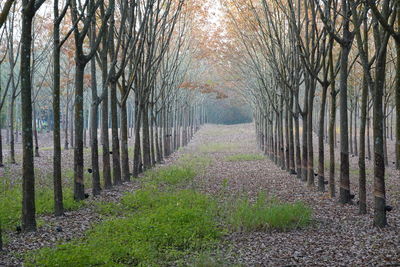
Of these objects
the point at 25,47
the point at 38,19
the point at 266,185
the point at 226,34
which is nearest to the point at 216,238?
the point at 25,47

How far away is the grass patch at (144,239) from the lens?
6730mm

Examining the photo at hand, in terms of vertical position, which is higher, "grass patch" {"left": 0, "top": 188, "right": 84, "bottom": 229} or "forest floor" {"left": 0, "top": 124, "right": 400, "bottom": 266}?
"grass patch" {"left": 0, "top": 188, "right": 84, "bottom": 229}

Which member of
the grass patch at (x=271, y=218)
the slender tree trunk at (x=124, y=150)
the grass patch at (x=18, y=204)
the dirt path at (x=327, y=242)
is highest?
the slender tree trunk at (x=124, y=150)

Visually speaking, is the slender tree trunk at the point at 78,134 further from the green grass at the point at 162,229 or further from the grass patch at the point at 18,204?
the green grass at the point at 162,229

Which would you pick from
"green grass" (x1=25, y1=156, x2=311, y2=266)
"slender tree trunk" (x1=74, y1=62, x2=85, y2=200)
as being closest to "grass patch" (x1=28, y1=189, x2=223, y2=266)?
"green grass" (x1=25, y1=156, x2=311, y2=266)

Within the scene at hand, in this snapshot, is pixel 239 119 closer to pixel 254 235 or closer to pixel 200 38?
pixel 200 38

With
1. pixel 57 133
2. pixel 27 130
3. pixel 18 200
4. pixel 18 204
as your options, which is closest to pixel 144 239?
pixel 27 130

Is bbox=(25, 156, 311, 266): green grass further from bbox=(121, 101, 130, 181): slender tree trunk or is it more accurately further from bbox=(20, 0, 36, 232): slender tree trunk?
bbox=(121, 101, 130, 181): slender tree trunk

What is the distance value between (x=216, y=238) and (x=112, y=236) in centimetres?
190

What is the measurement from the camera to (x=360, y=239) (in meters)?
8.12

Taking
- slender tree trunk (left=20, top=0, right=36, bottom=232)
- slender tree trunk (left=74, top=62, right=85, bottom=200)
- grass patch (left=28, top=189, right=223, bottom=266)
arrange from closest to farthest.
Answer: grass patch (left=28, top=189, right=223, bottom=266) < slender tree trunk (left=20, top=0, right=36, bottom=232) < slender tree trunk (left=74, top=62, right=85, bottom=200)

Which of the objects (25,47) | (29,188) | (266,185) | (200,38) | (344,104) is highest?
(200,38)

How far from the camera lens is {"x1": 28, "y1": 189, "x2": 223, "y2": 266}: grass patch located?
6.73 meters

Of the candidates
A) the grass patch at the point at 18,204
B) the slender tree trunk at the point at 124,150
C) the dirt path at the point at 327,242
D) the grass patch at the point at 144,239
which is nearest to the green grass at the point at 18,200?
the grass patch at the point at 18,204
